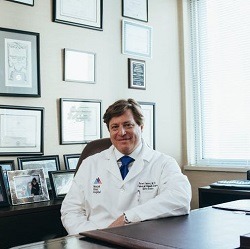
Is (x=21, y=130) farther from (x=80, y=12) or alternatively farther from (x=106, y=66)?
(x=80, y=12)

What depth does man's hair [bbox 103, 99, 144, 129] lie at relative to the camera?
204 centimetres

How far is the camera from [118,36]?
10.5 feet

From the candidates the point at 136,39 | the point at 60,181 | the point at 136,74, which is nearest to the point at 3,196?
the point at 60,181

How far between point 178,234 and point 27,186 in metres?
1.43

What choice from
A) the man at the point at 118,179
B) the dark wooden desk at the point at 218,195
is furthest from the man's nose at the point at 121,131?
Result: the dark wooden desk at the point at 218,195

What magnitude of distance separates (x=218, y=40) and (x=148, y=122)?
1046mm

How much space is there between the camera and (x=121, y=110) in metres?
2.04

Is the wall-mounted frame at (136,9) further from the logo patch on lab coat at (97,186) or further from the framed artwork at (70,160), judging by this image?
the logo patch on lab coat at (97,186)

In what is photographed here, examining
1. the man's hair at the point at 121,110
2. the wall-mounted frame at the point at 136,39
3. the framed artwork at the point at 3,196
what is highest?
the wall-mounted frame at the point at 136,39

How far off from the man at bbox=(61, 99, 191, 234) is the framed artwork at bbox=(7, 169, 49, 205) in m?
0.47

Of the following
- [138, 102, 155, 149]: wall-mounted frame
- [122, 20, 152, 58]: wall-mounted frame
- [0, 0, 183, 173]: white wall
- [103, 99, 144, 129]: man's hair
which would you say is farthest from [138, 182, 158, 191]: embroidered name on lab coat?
[122, 20, 152, 58]: wall-mounted frame

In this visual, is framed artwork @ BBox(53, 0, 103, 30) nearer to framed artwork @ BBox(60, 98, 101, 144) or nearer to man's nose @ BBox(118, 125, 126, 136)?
framed artwork @ BBox(60, 98, 101, 144)

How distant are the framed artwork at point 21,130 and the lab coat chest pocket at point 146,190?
0.98 m

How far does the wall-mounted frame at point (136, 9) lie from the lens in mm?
3284
